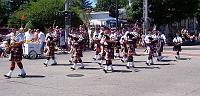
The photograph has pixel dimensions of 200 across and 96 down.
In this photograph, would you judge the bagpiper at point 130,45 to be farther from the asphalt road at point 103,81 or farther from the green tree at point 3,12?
the green tree at point 3,12

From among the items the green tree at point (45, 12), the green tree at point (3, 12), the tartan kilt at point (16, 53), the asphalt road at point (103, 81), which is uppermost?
the green tree at point (3, 12)

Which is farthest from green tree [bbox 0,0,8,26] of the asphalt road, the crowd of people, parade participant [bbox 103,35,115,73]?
parade participant [bbox 103,35,115,73]

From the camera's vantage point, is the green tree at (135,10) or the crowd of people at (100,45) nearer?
the crowd of people at (100,45)

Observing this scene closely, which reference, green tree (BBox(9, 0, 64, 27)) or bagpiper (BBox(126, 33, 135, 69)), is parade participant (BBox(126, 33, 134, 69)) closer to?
bagpiper (BBox(126, 33, 135, 69))

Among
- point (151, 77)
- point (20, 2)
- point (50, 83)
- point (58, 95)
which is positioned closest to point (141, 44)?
point (151, 77)

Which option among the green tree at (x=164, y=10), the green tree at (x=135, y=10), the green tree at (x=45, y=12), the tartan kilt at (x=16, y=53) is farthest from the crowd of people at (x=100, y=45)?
the green tree at (x=135, y=10)

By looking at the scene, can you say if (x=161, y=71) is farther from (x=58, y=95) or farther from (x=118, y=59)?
(x=58, y=95)


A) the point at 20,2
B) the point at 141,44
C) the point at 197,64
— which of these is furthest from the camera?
the point at 20,2

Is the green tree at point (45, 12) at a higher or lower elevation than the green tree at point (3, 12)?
lower

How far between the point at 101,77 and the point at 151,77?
1.88 metres

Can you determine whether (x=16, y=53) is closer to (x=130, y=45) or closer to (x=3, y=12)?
(x=130, y=45)

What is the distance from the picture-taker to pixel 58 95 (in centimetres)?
1251

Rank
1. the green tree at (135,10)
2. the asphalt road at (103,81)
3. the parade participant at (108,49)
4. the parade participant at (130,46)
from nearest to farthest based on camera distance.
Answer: the asphalt road at (103,81)
the parade participant at (108,49)
the parade participant at (130,46)
the green tree at (135,10)

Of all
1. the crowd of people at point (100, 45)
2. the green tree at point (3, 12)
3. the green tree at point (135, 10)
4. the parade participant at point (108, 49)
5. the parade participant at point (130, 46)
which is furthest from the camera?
the green tree at point (3, 12)
